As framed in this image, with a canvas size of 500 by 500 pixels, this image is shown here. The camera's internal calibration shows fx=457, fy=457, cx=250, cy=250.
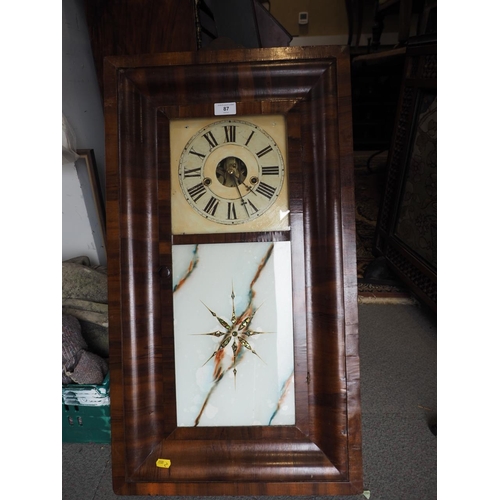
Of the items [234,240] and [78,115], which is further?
[78,115]

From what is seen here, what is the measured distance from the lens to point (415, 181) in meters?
2.00

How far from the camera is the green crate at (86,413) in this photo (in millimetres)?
1129

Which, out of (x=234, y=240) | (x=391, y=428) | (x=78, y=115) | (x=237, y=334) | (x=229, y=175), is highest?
(x=78, y=115)

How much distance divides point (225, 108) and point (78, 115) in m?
0.83

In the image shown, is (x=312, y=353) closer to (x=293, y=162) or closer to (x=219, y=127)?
(x=293, y=162)

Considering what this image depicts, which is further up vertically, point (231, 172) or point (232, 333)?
point (231, 172)

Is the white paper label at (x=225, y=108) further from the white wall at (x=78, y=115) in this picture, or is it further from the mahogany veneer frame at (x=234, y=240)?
the white wall at (x=78, y=115)

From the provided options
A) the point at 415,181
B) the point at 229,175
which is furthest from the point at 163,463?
the point at 415,181

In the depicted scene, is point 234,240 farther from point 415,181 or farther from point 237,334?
point 415,181

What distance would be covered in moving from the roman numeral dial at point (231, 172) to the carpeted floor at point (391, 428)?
650mm

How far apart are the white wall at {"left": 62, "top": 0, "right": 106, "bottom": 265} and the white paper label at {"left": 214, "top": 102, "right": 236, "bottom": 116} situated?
2.53 feet

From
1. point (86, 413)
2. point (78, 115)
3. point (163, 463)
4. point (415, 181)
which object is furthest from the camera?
point (415, 181)

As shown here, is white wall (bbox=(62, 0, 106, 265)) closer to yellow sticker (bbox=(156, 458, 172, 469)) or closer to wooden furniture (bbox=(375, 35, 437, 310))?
yellow sticker (bbox=(156, 458, 172, 469))

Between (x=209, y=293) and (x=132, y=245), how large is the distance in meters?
0.18
